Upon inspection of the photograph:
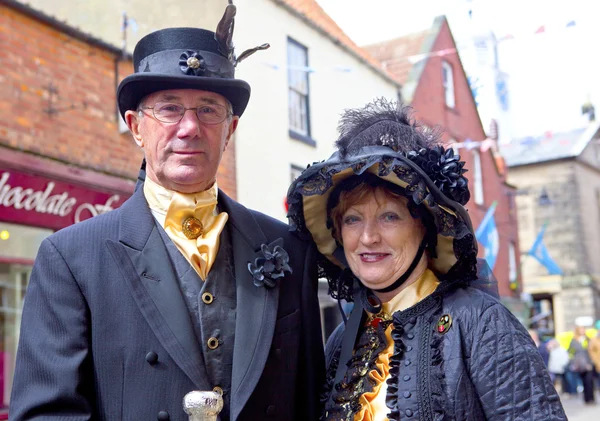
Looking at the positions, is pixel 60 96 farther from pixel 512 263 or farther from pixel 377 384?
pixel 512 263

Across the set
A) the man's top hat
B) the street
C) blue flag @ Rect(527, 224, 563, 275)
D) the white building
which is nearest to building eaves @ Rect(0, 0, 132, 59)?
the white building

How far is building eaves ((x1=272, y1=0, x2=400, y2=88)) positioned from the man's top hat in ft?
29.2

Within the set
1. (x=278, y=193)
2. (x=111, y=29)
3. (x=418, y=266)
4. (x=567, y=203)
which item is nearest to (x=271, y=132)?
(x=278, y=193)

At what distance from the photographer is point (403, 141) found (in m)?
2.78

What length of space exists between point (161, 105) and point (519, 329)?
154 centimetres

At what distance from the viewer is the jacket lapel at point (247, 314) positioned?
7.92 feet

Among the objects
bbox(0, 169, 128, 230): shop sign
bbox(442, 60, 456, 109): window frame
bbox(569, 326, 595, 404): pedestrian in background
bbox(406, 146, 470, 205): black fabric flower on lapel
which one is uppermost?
bbox(442, 60, 456, 109): window frame

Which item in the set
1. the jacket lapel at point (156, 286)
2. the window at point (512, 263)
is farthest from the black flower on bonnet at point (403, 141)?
the window at point (512, 263)

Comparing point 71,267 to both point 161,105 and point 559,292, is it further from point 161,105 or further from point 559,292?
point 559,292

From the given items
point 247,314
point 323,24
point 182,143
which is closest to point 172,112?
point 182,143

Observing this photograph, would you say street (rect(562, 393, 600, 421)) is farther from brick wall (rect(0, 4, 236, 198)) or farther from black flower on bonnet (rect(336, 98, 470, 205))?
black flower on bonnet (rect(336, 98, 470, 205))

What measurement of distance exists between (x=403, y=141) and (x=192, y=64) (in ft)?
2.81

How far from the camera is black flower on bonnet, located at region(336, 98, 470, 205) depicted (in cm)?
271

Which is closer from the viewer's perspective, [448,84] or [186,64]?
[186,64]
